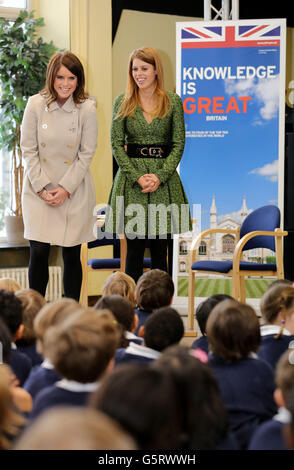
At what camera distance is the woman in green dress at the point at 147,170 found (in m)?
3.44

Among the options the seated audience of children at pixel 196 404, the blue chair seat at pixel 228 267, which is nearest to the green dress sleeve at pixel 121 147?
the blue chair seat at pixel 228 267

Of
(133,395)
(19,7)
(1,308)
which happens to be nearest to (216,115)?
(19,7)

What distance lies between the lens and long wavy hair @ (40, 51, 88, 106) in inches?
124

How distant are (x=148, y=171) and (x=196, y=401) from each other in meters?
2.31

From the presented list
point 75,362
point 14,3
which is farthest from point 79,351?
point 14,3

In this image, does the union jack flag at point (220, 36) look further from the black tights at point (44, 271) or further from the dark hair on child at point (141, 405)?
the dark hair on child at point (141, 405)

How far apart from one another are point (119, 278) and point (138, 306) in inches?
6.2

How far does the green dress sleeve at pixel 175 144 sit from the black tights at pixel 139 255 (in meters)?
0.35

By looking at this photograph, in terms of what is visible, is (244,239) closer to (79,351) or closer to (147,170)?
(147,170)

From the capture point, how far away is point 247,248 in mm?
4457

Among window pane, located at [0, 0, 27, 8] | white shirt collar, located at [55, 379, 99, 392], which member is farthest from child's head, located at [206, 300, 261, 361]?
window pane, located at [0, 0, 27, 8]

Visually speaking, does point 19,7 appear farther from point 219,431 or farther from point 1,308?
point 219,431

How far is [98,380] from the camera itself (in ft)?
4.68

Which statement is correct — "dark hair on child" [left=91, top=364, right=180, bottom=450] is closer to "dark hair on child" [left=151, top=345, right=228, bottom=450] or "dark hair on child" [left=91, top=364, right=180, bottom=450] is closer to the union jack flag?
"dark hair on child" [left=151, top=345, right=228, bottom=450]
